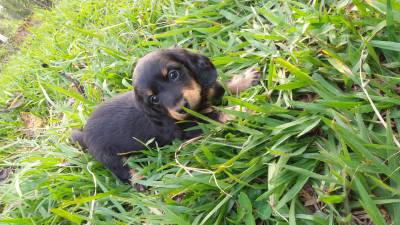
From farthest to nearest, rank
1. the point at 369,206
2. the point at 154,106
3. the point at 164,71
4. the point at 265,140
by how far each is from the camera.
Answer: the point at 154,106 < the point at 164,71 < the point at 265,140 < the point at 369,206

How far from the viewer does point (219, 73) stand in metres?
2.80

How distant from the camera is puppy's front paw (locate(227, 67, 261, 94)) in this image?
2.51 m

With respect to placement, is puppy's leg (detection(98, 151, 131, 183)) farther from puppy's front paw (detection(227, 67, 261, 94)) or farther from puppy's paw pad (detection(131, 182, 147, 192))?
puppy's front paw (detection(227, 67, 261, 94))

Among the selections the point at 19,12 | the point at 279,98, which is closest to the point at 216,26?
the point at 279,98

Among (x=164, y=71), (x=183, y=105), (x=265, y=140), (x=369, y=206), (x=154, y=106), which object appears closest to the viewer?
(x=369, y=206)

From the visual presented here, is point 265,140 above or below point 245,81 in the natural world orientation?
below

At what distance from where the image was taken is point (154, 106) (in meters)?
2.56

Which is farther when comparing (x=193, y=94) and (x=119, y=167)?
(x=119, y=167)

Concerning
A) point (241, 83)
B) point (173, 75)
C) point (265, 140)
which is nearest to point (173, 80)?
point (173, 75)

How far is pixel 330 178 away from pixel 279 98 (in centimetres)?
68

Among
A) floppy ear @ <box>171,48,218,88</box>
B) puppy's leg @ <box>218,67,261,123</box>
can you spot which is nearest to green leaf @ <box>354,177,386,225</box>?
puppy's leg @ <box>218,67,261,123</box>

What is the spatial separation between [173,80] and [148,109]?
11.6 inches

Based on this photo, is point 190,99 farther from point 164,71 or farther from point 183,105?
point 164,71

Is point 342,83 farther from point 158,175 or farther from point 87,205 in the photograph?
point 87,205
